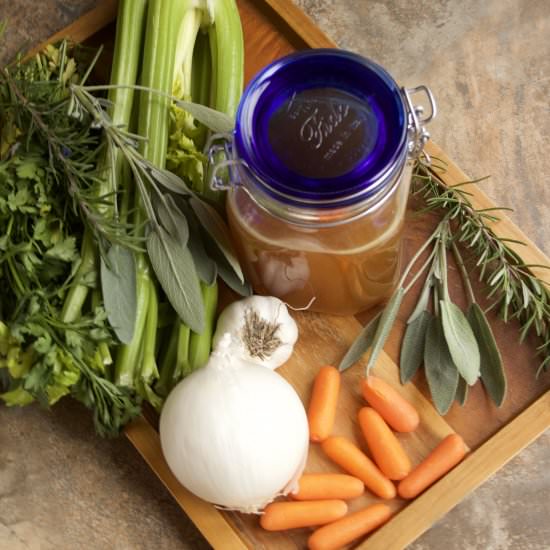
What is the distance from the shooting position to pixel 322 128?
0.92 meters

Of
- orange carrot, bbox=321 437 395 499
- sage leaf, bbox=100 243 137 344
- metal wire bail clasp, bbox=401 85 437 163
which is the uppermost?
metal wire bail clasp, bbox=401 85 437 163

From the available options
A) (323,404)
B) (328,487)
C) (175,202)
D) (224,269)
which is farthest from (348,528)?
(175,202)

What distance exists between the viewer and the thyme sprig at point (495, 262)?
1205 mm

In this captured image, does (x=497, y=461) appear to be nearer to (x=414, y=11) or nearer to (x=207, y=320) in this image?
(x=207, y=320)

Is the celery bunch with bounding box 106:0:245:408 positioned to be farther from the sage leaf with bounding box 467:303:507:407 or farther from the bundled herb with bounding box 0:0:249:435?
the sage leaf with bounding box 467:303:507:407

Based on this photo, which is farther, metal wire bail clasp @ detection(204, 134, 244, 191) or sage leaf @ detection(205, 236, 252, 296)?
sage leaf @ detection(205, 236, 252, 296)

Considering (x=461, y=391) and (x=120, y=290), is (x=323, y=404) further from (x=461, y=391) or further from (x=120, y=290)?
(x=120, y=290)

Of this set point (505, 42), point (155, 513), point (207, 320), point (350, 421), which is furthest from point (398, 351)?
point (505, 42)

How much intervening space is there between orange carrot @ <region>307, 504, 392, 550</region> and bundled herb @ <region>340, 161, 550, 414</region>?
0.17 meters

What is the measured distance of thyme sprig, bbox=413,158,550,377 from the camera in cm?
121

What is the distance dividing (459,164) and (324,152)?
528 millimetres

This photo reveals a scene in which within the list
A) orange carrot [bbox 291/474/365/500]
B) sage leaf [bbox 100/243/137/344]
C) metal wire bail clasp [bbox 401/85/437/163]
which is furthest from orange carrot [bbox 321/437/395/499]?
metal wire bail clasp [bbox 401/85/437/163]

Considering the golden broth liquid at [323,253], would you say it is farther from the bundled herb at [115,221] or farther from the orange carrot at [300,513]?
the orange carrot at [300,513]

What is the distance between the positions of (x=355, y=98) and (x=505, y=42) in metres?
0.58
